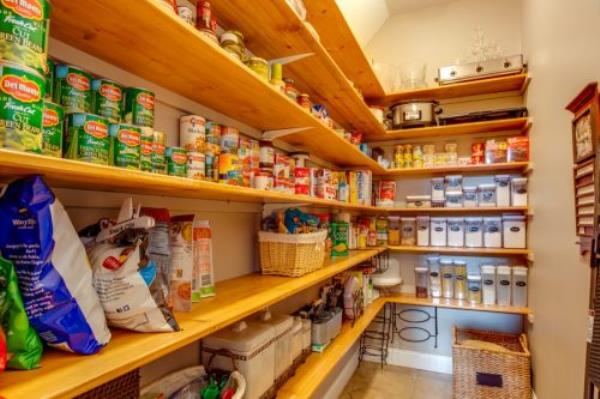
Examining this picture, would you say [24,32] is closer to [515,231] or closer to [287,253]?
[287,253]

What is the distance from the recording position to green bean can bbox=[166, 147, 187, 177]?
0.94 m

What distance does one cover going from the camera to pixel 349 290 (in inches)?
90.0

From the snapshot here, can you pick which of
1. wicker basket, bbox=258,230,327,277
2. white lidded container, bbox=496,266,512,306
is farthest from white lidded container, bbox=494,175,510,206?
wicker basket, bbox=258,230,327,277

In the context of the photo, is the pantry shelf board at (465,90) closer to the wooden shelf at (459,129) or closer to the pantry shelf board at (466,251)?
the wooden shelf at (459,129)

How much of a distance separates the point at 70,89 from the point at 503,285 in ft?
9.90

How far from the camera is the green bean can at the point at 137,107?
2.90ft

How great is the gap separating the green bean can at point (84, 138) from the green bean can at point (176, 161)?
22cm

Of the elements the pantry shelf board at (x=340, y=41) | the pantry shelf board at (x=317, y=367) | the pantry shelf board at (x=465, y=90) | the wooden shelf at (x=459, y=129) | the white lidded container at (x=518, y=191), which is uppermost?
the pantry shelf board at (x=465, y=90)

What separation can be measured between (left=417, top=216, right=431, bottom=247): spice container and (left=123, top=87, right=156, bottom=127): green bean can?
2673 millimetres

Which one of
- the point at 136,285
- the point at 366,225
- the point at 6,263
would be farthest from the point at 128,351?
the point at 366,225

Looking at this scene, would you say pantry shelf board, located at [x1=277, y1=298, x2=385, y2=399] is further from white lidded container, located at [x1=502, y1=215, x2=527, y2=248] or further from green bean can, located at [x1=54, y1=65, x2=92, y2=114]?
white lidded container, located at [x1=502, y1=215, x2=527, y2=248]

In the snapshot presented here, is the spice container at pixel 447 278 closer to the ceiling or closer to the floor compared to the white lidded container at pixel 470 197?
closer to the floor

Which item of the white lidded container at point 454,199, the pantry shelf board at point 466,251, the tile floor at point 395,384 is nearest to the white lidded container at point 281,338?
the tile floor at point 395,384

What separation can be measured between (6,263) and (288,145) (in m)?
1.54
